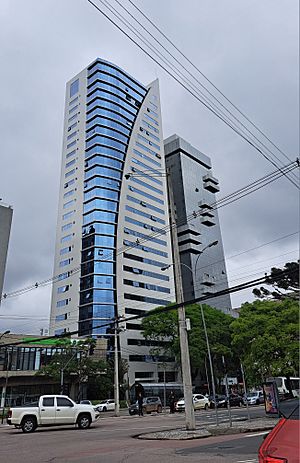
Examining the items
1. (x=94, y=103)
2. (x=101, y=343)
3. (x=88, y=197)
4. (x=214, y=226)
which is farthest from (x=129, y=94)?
(x=101, y=343)

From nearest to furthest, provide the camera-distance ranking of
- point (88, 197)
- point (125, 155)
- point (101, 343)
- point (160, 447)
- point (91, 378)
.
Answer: point (160, 447)
point (91, 378)
point (101, 343)
point (88, 197)
point (125, 155)

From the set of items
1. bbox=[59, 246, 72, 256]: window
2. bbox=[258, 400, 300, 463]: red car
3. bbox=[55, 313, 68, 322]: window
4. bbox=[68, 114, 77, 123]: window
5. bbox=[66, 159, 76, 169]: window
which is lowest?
bbox=[258, 400, 300, 463]: red car

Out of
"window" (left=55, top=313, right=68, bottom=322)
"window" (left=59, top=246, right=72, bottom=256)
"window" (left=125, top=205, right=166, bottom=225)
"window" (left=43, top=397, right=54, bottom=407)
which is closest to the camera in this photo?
"window" (left=43, top=397, right=54, bottom=407)

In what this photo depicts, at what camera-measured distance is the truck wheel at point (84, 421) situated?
18688 mm

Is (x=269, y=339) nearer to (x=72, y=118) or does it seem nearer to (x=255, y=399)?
(x=255, y=399)

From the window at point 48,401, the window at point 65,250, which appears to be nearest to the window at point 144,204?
the window at point 65,250

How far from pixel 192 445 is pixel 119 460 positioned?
3.27 m

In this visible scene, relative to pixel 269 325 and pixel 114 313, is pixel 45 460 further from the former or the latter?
pixel 114 313

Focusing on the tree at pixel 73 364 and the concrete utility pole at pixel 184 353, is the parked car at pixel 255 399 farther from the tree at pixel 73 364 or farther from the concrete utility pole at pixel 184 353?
the concrete utility pole at pixel 184 353

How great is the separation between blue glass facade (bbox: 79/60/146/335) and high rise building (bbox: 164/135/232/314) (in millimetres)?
10091

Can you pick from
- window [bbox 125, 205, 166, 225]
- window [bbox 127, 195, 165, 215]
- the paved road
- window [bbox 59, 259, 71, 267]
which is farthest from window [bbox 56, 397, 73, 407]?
window [bbox 127, 195, 165, 215]

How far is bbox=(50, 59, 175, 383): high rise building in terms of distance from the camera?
70.6m

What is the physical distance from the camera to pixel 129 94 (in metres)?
94.3

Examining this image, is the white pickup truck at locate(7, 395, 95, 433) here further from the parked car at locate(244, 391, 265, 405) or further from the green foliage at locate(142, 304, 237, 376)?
the green foliage at locate(142, 304, 237, 376)
